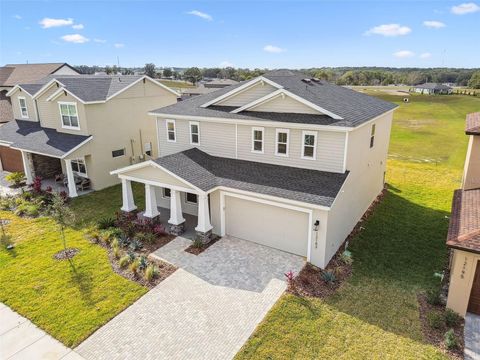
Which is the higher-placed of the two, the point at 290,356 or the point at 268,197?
the point at 268,197

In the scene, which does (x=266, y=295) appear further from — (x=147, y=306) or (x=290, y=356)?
(x=147, y=306)

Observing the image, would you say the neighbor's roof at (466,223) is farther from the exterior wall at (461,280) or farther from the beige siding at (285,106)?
the beige siding at (285,106)

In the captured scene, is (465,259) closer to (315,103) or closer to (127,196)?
(315,103)

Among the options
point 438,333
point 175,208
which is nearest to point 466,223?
point 438,333

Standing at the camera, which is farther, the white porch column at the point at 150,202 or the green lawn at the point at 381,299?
the white porch column at the point at 150,202

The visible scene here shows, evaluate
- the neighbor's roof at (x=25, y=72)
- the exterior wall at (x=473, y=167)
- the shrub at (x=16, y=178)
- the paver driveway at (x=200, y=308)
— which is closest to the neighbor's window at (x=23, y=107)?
the shrub at (x=16, y=178)

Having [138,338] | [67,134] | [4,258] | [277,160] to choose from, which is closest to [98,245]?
[4,258]
